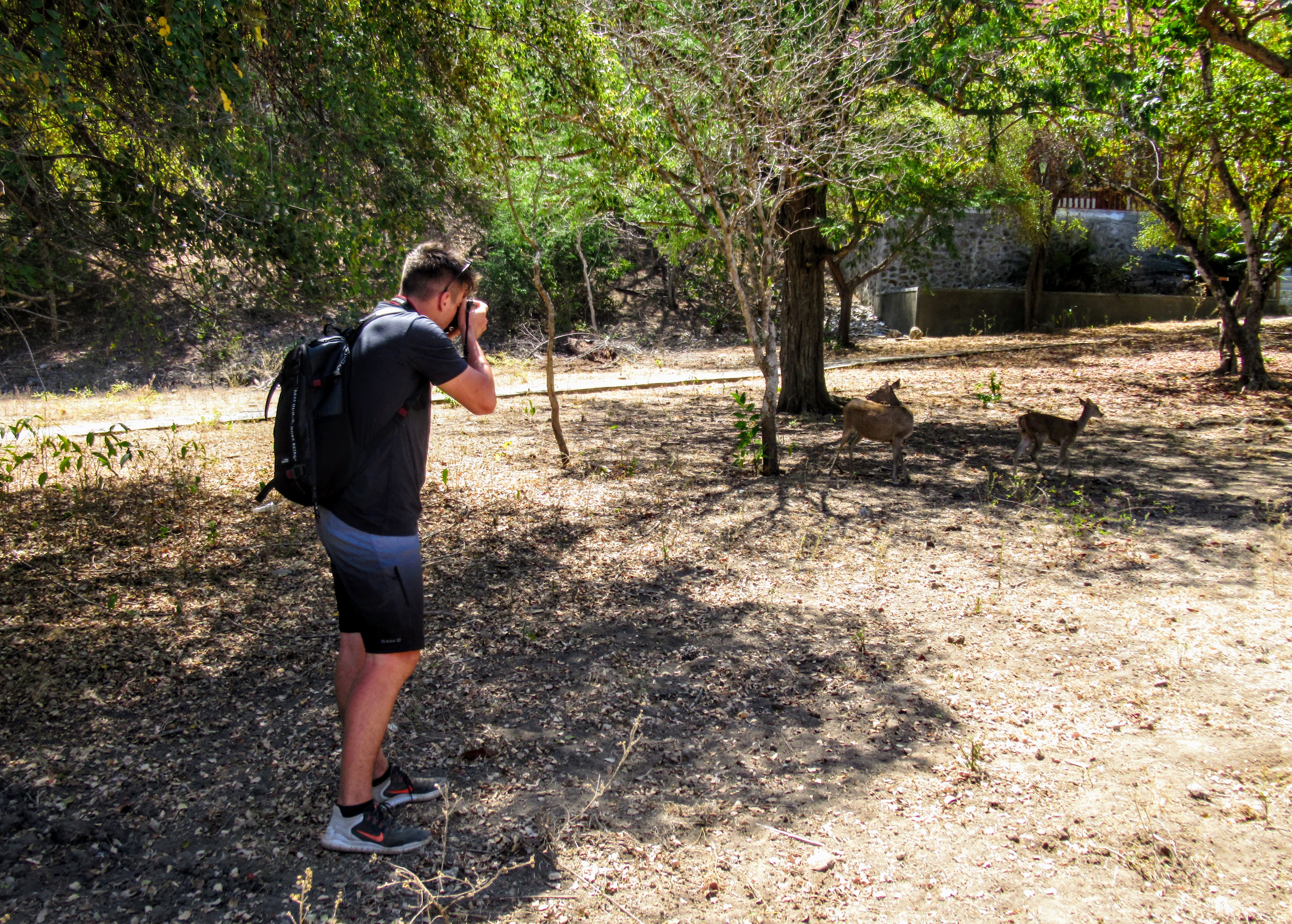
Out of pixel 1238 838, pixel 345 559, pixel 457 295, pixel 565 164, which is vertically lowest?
pixel 1238 838

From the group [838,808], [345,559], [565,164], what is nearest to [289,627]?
[345,559]

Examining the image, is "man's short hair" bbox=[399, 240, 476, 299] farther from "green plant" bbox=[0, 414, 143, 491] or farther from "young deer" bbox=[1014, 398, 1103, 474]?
"young deer" bbox=[1014, 398, 1103, 474]

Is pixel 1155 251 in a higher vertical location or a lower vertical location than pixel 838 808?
higher

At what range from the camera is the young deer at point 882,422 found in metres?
7.54

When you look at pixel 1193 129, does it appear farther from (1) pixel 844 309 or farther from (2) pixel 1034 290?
(2) pixel 1034 290

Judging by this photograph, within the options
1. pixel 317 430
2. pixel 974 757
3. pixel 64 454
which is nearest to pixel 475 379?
pixel 317 430

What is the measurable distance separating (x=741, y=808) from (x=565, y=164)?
7.22 metres

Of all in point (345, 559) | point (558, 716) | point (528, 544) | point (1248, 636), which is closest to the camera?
point (345, 559)

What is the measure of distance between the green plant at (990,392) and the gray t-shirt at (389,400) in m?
9.97

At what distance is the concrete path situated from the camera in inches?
422

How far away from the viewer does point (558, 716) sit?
3803 millimetres

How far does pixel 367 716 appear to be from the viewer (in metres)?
2.73

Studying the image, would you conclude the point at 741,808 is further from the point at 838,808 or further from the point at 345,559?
the point at 345,559

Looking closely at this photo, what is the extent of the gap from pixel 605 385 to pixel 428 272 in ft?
39.7
